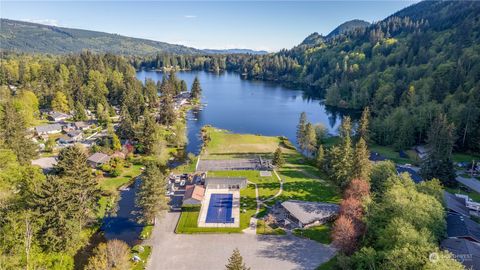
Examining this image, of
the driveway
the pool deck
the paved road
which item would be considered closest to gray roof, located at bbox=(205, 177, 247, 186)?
the pool deck

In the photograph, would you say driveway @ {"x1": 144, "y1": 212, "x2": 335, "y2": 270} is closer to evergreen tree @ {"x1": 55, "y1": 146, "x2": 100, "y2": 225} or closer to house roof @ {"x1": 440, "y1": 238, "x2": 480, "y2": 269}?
evergreen tree @ {"x1": 55, "y1": 146, "x2": 100, "y2": 225}

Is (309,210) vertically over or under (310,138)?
under

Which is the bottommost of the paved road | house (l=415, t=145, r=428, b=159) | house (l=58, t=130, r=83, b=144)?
house (l=58, t=130, r=83, b=144)

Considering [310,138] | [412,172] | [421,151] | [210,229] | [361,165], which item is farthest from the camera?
[421,151]

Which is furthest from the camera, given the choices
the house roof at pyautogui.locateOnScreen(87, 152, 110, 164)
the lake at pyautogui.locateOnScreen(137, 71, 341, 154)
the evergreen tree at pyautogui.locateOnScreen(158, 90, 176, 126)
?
the lake at pyautogui.locateOnScreen(137, 71, 341, 154)

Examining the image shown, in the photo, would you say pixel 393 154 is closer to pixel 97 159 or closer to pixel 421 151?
pixel 421 151

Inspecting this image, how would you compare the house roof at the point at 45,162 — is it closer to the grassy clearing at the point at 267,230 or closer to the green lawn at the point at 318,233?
the grassy clearing at the point at 267,230

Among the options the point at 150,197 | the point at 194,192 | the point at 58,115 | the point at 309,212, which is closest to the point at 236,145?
the point at 194,192

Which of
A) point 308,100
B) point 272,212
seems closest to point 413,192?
point 272,212
